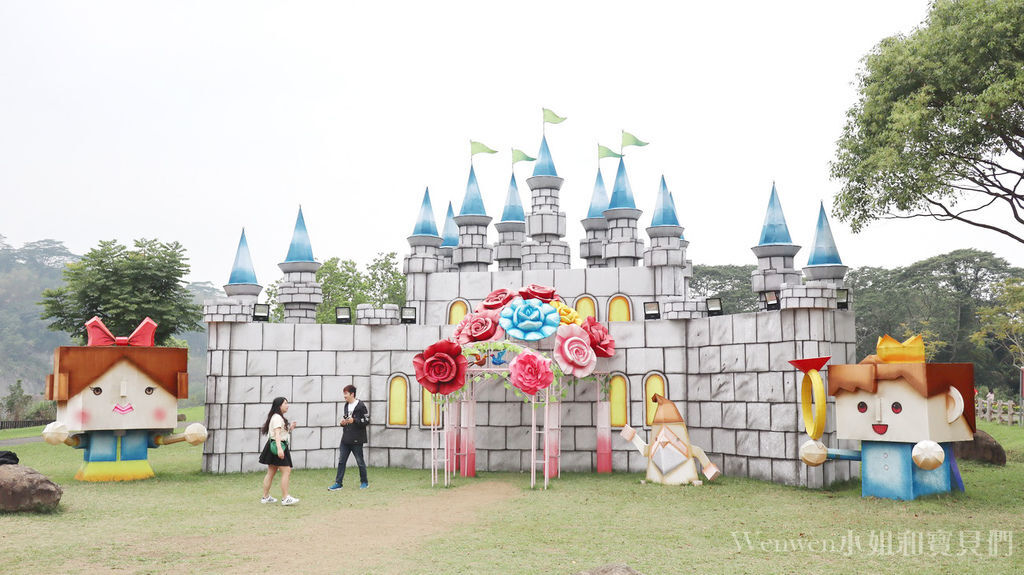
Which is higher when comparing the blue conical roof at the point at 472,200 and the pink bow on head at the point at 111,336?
the blue conical roof at the point at 472,200

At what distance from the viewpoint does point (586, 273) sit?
17359mm

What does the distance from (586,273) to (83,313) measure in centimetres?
1667

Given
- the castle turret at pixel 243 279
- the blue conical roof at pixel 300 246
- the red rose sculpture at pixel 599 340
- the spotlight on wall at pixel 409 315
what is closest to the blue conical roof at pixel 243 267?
the castle turret at pixel 243 279

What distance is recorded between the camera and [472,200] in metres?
19.8

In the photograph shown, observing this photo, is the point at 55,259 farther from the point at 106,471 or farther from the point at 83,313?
the point at 106,471

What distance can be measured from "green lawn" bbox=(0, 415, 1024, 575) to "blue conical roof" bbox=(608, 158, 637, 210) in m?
7.23

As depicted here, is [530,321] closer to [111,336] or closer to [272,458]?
[272,458]

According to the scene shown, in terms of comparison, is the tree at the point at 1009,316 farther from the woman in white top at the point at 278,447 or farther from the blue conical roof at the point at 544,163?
the woman in white top at the point at 278,447

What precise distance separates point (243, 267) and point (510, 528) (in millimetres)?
14207

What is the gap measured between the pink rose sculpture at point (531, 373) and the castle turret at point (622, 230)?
249 inches

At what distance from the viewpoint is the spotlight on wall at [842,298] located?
12984 mm

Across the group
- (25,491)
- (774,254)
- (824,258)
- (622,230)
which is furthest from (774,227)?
(25,491)

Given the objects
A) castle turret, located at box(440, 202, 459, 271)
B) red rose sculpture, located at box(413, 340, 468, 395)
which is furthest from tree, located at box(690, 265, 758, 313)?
red rose sculpture, located at box(413, 340, 468, 395)

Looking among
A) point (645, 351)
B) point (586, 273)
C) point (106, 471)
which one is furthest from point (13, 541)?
point (586, 273)
